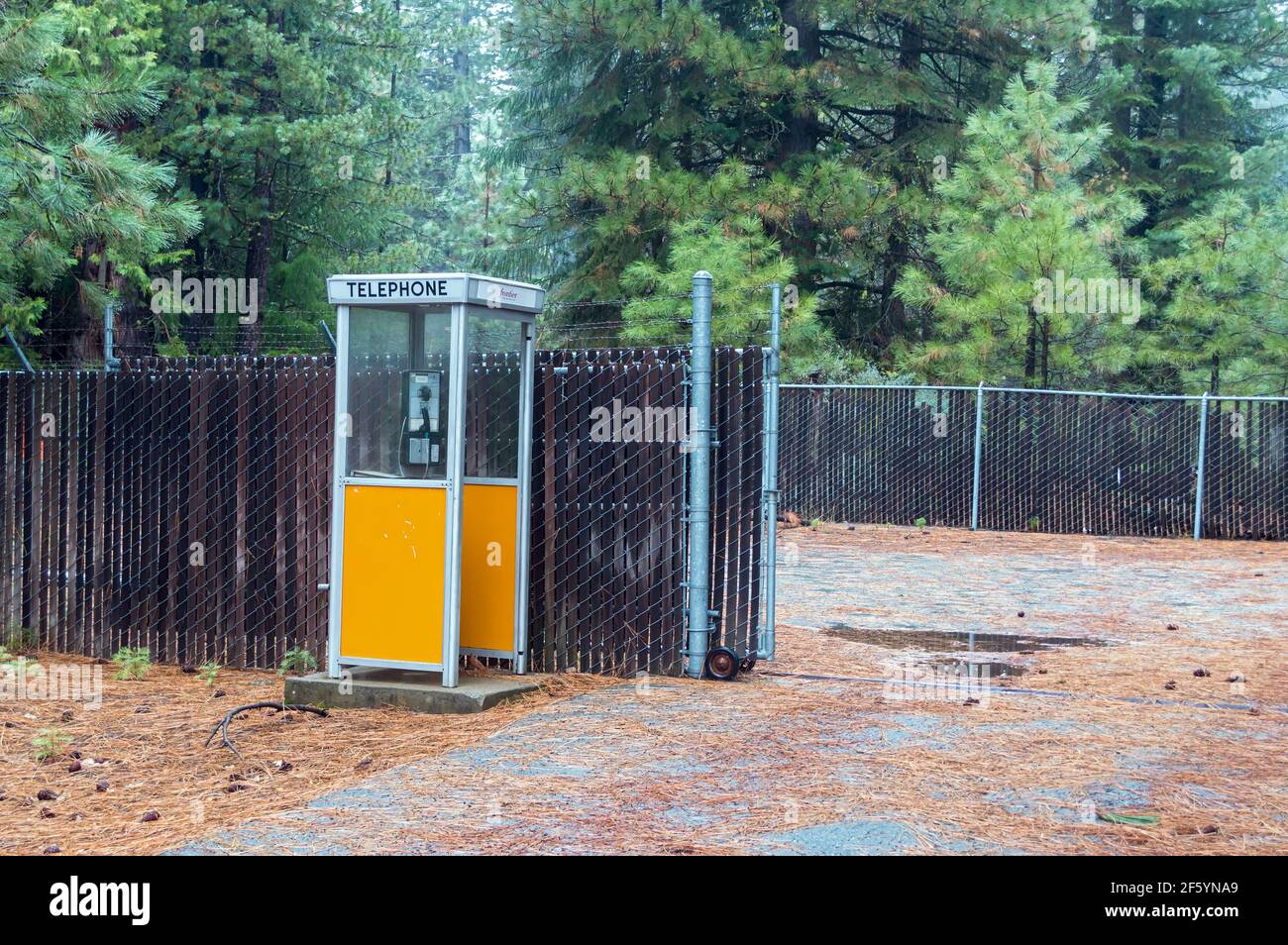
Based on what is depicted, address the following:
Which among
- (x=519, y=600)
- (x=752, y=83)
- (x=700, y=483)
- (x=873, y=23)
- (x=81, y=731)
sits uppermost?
(x=873, y=23)

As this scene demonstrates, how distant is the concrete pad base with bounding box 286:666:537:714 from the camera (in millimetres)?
7383

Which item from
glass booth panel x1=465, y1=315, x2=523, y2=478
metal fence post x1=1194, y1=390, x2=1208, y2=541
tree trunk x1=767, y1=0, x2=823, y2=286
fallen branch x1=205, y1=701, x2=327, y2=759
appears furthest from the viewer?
tree trunk x1=767, y1=0, x2=823, y2=286

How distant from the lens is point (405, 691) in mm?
7461

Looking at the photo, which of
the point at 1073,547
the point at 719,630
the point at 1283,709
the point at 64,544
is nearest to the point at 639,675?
the point at 719,630

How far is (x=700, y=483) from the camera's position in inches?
318

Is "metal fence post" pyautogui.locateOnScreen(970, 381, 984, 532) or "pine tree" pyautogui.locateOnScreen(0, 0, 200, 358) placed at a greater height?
"pine tree" pyautogui.locateOnScreen(0, 0, 200, 358)

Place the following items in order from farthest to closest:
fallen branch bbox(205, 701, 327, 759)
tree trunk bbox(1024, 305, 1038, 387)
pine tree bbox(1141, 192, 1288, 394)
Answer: pine tree bbox(1141, 192, 1288, 394) → tree trunk bbox(1024, 305, 1038, 387) → fallen branch bbox(205, 701, 327, 759)

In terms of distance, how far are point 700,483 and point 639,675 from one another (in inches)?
49.6

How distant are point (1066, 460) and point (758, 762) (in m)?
15.1

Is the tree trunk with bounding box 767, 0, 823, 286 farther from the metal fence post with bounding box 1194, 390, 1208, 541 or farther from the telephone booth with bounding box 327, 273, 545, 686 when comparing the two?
the telephone booth with bounding box 327, 273, 545, 686

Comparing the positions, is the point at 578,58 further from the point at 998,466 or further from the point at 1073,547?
the point at 1073,547

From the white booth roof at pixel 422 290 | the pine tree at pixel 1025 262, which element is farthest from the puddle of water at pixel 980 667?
the pine tree at pixel 1025 262

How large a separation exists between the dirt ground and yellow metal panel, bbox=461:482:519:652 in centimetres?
55

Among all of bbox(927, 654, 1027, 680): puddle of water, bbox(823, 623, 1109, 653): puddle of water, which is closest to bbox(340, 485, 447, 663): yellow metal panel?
bbox(927, 654, 1027, 680): puddle of water
